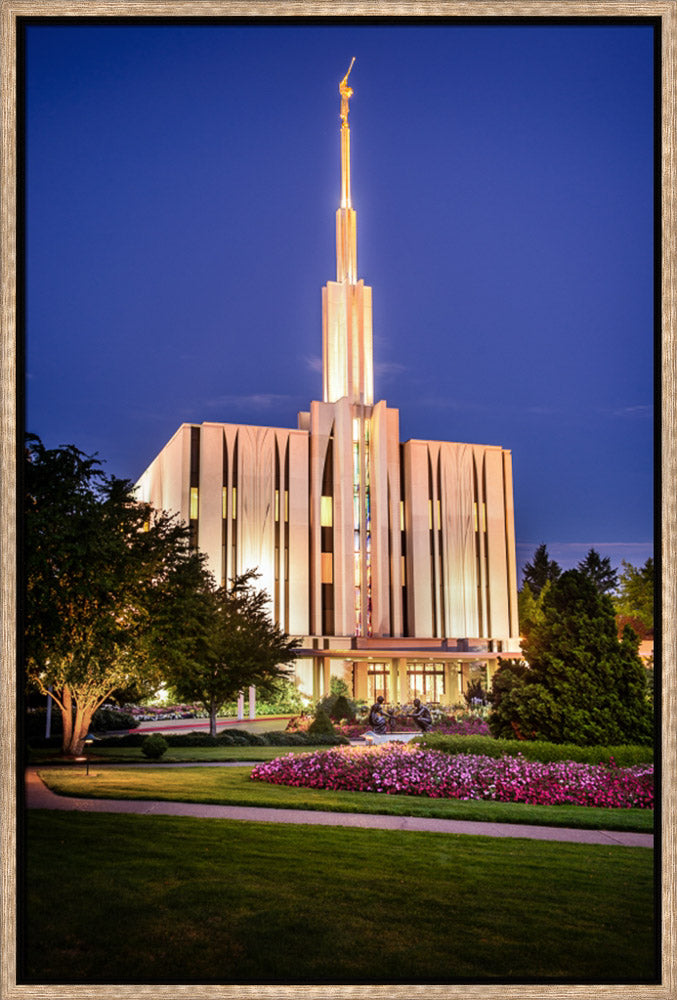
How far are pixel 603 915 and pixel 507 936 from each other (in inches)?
35.7

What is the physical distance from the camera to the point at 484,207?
33.6 ft

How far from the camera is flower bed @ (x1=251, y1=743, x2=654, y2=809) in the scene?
10.9 m

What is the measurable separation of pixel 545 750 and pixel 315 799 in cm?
380

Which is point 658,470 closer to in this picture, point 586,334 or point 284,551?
point 586,334

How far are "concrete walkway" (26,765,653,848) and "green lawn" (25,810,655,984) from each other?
1.34 feet

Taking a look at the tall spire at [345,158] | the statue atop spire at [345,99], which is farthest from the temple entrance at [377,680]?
the statue atop spire at [345,99]

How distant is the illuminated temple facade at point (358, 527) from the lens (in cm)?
3494

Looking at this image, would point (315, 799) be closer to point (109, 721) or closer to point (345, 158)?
point (109, 721)

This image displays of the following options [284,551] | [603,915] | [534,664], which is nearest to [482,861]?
[603,915]

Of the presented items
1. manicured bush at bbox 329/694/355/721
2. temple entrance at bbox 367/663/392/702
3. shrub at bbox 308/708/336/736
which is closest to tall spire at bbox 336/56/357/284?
temple entrance at bbox 367/663/392/702

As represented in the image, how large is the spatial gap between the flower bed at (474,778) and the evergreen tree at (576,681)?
3.04 feet

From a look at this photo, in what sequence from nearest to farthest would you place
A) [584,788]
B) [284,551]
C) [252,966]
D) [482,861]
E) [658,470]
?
1. [252,966]
2. [658,470]
3. [482,861]
4. [584,788]
5. [284,551]

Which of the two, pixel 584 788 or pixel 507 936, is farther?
pixel 584 788

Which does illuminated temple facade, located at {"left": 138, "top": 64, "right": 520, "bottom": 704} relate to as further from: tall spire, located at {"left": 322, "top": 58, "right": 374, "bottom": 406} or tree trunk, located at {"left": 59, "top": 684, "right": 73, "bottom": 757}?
tree trunk, located at {"left": 59, "top": 684, "right": 73, "bottom": 757}
